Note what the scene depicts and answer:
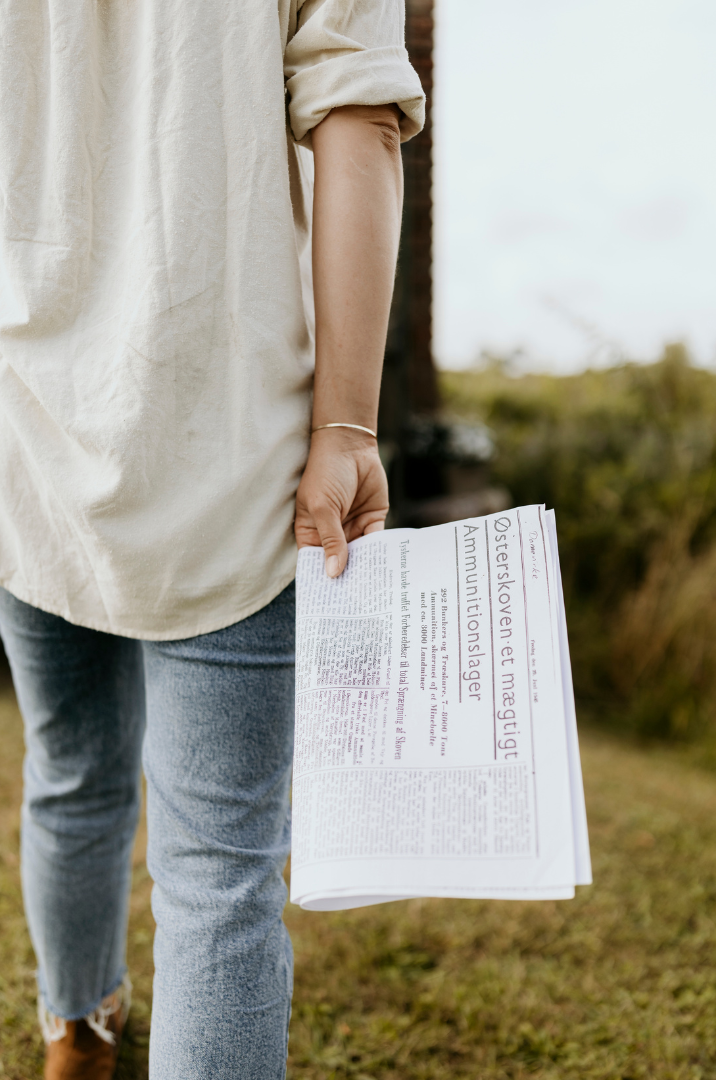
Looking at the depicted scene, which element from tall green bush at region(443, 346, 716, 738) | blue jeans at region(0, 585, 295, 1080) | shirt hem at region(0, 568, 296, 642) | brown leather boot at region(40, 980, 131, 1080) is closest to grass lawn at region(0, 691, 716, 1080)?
brown leather boot at region(40, 980, 131, 1080)

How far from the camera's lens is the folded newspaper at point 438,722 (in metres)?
0.57

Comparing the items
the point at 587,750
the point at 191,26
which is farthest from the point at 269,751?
the point at 587,750

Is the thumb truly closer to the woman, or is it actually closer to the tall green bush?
the woman

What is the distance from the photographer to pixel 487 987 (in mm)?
1391

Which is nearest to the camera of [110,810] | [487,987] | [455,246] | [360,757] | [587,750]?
[360,757]

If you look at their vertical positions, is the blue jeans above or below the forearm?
below

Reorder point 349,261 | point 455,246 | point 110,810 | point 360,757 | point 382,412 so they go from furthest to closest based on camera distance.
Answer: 1. point 455,246
2. point 382,412
3. point 110,810
4. point 349,261
5. point 360,757

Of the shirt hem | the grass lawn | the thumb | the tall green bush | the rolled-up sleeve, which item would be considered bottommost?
the tall green bush

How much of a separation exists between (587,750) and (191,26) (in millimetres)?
2548

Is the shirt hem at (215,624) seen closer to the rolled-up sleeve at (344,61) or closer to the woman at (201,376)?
the woman at (201,376)

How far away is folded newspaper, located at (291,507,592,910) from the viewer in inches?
22.4

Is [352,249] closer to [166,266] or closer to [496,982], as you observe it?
[166,266]

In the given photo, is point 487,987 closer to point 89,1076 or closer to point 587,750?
point 89,1076

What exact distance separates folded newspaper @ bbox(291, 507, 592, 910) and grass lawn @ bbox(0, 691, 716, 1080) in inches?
32.8
